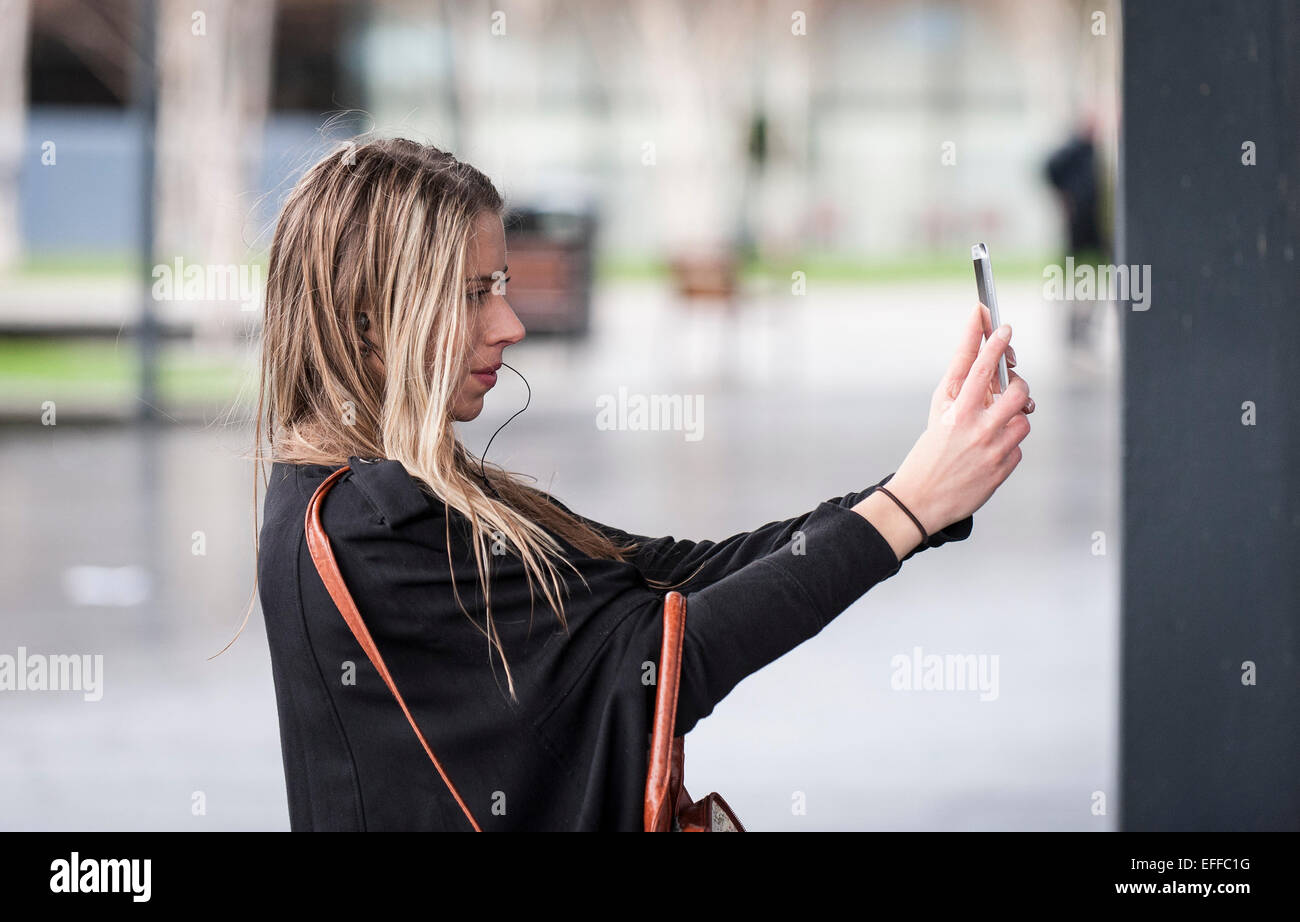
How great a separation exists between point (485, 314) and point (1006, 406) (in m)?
0.59

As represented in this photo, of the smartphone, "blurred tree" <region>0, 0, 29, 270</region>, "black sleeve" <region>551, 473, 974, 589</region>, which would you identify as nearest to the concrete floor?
"black sleeve" <region>551, 473, 974, 589</region>

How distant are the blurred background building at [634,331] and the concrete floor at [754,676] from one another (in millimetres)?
22

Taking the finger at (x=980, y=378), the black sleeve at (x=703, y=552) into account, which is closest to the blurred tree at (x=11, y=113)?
the black sleeve at (x=703, y=552)

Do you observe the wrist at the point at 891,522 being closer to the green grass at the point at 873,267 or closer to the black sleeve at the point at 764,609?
the black sleeve at the point at 764,609

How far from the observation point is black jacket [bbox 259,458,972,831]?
1540 millimetres

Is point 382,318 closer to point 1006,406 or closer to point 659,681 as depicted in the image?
point 659,681

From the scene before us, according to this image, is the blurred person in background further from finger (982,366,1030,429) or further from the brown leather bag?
the brown leather bag

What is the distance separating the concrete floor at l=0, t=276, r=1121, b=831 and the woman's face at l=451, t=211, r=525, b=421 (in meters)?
1.41

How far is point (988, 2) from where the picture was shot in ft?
88.4

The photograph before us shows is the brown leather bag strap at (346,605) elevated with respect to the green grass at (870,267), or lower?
lower

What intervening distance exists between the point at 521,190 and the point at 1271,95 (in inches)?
673

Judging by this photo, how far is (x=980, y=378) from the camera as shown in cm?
162

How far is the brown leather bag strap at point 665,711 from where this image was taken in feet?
4.94

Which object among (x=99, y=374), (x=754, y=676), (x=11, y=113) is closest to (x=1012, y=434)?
(x=754, y=676)
